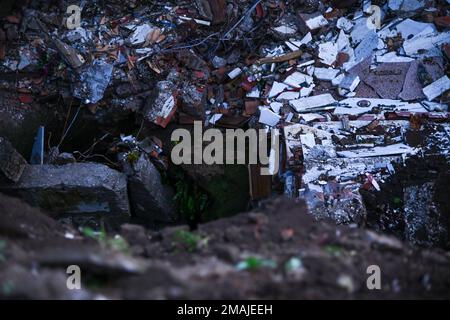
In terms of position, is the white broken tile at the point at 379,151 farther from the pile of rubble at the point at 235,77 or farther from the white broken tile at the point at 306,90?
the white broken tile at the point at 306,90

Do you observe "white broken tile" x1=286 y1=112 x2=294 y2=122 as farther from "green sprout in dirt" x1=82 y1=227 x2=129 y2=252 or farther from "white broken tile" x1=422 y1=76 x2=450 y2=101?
"green sprout in dirt" x1=82 y1=227 x2=129 y2=252

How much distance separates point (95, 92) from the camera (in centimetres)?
596

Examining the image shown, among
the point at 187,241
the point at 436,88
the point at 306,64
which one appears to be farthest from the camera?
the point at 306,64

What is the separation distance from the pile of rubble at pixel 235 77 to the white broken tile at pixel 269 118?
0.05 ft

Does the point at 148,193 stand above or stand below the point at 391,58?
below

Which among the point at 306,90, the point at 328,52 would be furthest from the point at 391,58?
the point at 306,90

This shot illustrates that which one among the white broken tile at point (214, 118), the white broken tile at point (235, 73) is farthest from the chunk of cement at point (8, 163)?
the white broken tile at point (235, 73)

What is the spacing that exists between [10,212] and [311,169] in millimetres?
2720

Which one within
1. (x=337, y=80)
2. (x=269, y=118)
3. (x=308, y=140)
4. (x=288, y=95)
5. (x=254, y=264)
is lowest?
(x=254, y=264)

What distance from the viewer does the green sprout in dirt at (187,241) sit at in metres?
2.96

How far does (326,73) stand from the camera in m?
6.07

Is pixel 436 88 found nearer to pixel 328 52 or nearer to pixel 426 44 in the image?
pixel 426 44

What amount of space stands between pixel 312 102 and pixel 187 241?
3.20 metres

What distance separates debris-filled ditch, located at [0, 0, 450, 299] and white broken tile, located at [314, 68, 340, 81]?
4cm
